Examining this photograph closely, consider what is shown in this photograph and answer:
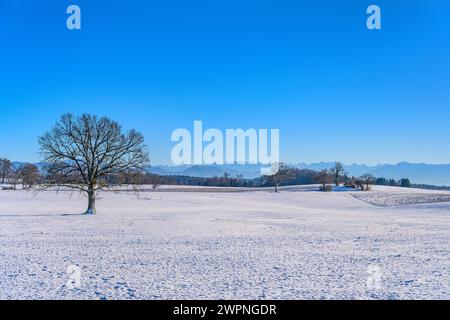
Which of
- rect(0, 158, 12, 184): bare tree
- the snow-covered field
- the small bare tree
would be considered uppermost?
rect(0, 158, 12, 184): bare tree

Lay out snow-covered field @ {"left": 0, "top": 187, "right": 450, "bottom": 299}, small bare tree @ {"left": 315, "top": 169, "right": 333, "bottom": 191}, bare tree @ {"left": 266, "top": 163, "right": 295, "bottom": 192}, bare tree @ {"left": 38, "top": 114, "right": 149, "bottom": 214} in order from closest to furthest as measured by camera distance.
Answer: snow-covered field @ {"left": 0, "top": 187, "right": 450, "bottom": 299} → bare tree @ {"left": 38, "top": 114, "right": 149, "bottom": 214} → bare tree @ {"left": 266, "top": 163, "right": 295, "bottom": 192} → small bare tree @ {"left": 315, "top": 169, "right": 333, "bottom": 191}

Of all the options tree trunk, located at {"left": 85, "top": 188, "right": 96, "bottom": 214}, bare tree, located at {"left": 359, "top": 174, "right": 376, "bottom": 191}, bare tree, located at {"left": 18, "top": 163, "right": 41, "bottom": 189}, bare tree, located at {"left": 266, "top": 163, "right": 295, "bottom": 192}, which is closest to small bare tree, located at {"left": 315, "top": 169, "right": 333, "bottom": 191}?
bare tree, located at {"left": 359, "top": 174, "right": 376, "bottom": 191}

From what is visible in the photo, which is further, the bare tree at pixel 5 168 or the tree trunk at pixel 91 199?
the bare tree at pixel 5 168

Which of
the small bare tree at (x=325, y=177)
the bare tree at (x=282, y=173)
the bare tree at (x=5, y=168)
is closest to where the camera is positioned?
the bare tree at (x=282, y=173)

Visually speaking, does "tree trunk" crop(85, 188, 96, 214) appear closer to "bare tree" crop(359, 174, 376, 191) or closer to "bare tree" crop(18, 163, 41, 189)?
"bare tree" crop(18, 163, 41, 189)

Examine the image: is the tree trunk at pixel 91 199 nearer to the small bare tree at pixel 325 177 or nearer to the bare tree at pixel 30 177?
the bare tree at pixel 30 177

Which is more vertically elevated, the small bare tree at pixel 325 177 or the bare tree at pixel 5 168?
the bare tree at pixel 5 168

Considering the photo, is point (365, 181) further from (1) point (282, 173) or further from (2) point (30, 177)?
(2) point (30, 177)

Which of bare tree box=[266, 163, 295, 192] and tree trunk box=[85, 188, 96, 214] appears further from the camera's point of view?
bare tree box=[266, 163, 295, 192]

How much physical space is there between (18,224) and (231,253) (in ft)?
59.0

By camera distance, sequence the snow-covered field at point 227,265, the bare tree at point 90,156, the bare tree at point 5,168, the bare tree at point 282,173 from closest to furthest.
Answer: the snow-covered field at point 227,265
the bare tree at point 90,156
the bare tree at point 282,173
the bare tree at point 5,168

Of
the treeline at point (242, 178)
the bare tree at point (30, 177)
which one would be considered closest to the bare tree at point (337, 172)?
the treeline at point (242, 178)

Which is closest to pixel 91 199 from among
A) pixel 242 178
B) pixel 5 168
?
pixel 5 168
